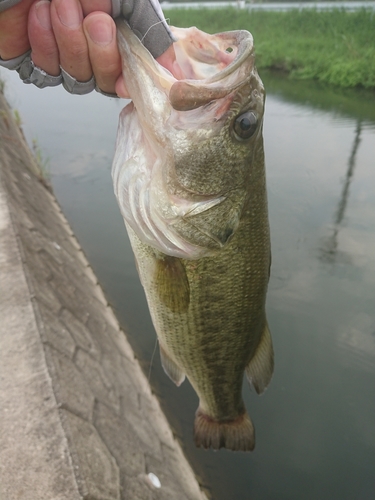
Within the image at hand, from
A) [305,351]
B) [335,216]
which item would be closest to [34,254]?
[305,351]

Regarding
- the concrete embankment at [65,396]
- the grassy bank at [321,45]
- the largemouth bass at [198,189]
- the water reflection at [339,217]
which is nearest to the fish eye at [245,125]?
the largemouth bass at [198,189]

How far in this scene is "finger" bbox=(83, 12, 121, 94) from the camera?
0.90 m

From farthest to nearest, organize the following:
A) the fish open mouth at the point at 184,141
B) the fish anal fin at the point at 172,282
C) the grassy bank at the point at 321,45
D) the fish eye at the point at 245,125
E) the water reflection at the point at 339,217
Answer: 1. the grassy bank at the point at 321,45
2. the water reflection at the point at 339,217
3. the fish anal fin at the point at 172,282
4. the fish eye at the point at 245,125
5. the fish open mouth at the point at 184,141

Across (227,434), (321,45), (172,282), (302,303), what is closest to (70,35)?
(172,282)

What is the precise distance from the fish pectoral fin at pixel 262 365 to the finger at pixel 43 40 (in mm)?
1311

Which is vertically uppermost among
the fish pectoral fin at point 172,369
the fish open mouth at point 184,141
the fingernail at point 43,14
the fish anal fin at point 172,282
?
the fingernail at point 43,14

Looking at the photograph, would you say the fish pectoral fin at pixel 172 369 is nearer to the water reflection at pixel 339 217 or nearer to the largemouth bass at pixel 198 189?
the largemouth bass at pixel 198 189

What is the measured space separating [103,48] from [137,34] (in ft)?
0.39

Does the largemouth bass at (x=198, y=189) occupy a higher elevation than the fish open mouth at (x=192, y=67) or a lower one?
lower

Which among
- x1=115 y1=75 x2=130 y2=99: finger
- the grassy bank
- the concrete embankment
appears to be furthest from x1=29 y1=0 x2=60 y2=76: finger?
the grassy bank

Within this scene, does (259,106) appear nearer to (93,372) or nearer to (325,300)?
(93,372)

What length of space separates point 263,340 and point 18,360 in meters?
1.18

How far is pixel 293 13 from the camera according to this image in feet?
47.3

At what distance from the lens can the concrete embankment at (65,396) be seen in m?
1.54
